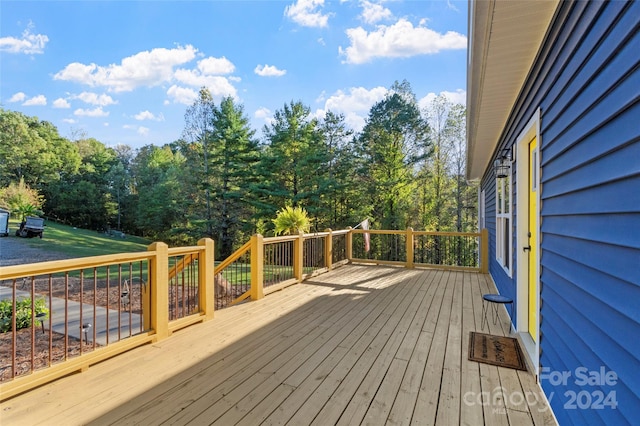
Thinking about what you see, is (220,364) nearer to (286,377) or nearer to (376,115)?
(286,377)

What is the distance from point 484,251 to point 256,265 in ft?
16.6

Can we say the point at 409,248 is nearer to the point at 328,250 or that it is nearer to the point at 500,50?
the point at 328,250

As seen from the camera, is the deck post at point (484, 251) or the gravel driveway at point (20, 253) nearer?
the deck post at point (484, 251)

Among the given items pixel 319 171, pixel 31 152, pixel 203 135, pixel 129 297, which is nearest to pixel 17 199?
pixel 31 152

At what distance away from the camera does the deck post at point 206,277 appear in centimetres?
362

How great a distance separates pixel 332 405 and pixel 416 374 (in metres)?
0.83

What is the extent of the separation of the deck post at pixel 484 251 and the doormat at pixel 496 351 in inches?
150

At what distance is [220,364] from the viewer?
2.67m

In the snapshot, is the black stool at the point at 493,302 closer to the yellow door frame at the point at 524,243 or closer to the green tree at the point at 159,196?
the yellow door frame at the point at 524,243

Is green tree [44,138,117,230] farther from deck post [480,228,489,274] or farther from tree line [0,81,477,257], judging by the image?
deck post [480,228,489,274]

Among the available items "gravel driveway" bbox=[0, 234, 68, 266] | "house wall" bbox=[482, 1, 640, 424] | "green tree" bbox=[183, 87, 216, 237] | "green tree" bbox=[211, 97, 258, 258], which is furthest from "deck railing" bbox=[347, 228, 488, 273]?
"gravel driveway" bbox=[0, 234, 68, 266]

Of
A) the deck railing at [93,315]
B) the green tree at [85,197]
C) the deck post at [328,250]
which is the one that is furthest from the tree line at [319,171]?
the deck railing at [93,315]

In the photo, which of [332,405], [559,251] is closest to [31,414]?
[332,405]

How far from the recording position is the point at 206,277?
369 centimetres
